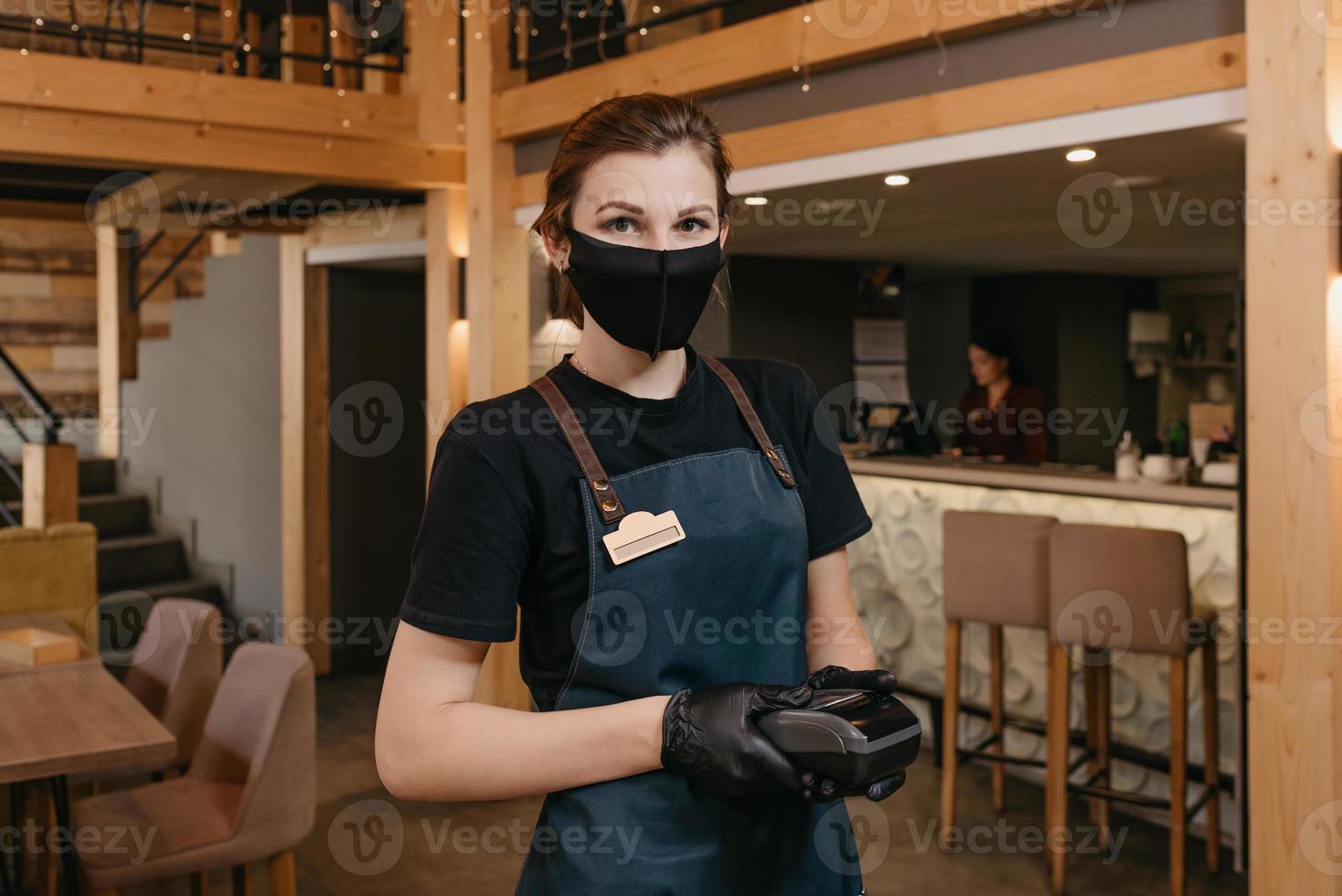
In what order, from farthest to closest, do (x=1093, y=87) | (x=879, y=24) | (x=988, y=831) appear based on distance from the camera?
1. (x=988, y=831)
2. (x=879, y=24)
3. (x=1093, y=87)

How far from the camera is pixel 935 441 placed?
9.51 meters

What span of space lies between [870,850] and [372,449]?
13.1 feet

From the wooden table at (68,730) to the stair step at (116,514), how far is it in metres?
4.65

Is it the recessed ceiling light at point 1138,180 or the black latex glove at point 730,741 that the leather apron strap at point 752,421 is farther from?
the recessed ceiling light at point 1138,180

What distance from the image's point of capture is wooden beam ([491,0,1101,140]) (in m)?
3.39

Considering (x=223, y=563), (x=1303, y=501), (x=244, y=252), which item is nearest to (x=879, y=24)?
(x=1303, y=501)

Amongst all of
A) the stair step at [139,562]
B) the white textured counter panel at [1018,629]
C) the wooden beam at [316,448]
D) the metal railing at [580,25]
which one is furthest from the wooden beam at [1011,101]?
the stair step at [139,562]

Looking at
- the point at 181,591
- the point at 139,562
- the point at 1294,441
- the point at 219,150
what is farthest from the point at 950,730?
the point at 139,562

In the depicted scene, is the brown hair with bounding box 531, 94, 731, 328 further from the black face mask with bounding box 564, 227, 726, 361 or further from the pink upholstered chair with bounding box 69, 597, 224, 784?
the pink upholstered chair with bounding box 69, 597, 224, 784

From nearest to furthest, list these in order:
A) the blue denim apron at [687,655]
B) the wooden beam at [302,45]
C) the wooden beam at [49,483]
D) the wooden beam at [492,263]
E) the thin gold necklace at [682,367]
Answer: the blue denim apron at [687,655] → the thin gold necklace at [682,367] → the wooden beam at [492,263] → the wooden beam at [49,483] → the wooden beam at [302,45]

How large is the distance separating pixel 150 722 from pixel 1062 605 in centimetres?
274

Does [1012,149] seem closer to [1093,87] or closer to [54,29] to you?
[1093,87]

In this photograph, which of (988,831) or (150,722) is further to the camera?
(988,831)

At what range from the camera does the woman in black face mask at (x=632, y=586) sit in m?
1.14
